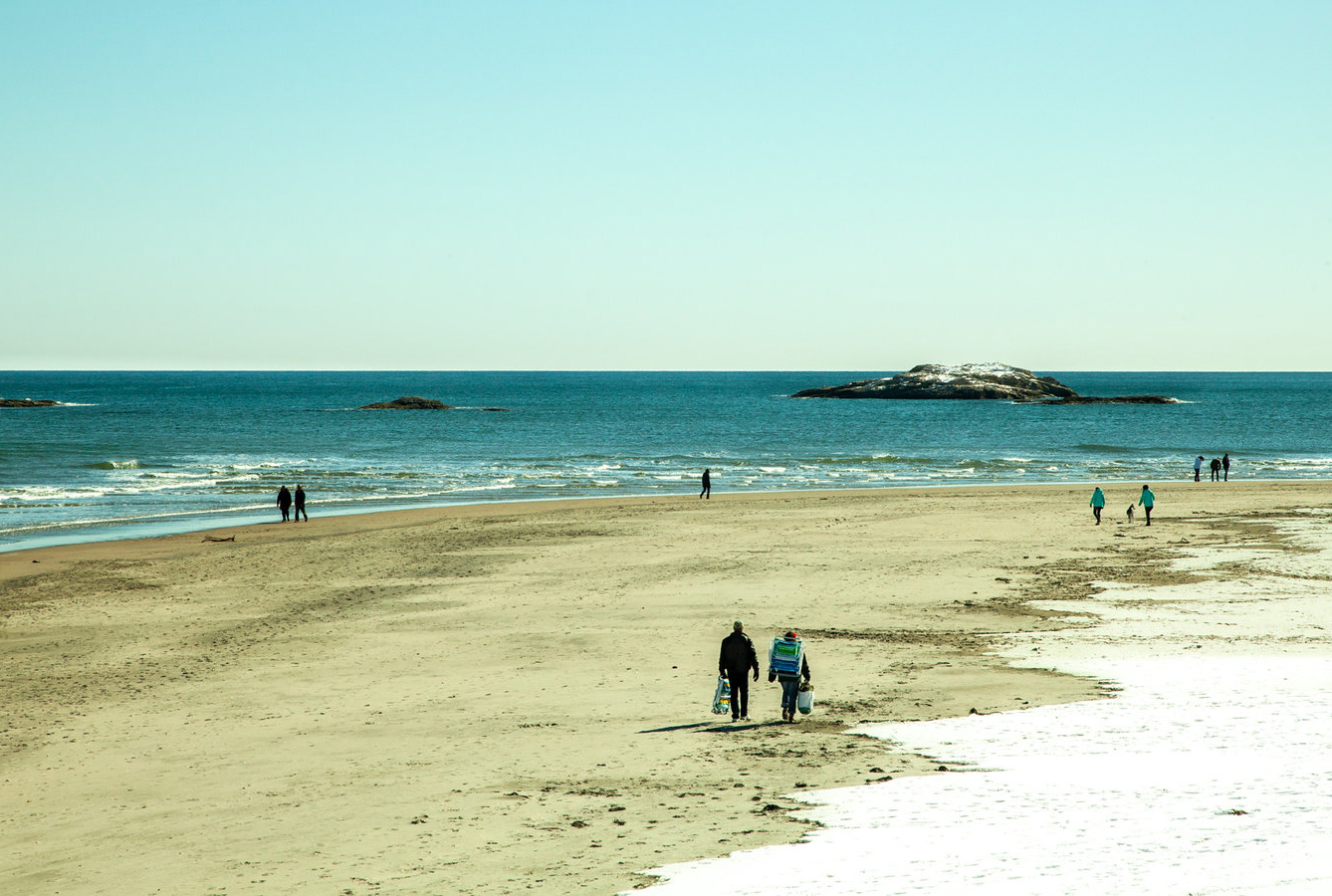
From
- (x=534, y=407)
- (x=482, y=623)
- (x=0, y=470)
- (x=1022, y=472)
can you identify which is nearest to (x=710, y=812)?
(x=482, y=623)

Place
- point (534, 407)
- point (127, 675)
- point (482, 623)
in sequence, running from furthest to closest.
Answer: point (534, 407) → point (482, 623) → point (127, 675)

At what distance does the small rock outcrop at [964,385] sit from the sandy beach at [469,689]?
4696 inches

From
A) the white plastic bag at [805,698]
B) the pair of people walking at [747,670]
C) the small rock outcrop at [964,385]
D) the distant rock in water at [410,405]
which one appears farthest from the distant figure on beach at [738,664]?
the small rock outcrop at [964,385]

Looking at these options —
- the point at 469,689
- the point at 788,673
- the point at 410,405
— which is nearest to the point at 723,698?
the point at 788,673

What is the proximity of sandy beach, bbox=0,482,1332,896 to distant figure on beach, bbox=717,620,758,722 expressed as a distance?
0.31 meters

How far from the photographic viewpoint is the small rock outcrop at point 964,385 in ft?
482

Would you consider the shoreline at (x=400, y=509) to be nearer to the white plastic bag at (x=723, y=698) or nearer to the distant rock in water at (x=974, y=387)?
the white plastic bag at (x=723, y=698)

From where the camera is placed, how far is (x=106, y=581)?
2403cm

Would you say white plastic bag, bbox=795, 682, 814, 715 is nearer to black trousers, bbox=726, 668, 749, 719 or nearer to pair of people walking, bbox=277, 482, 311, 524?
black trousers, bbox=726, 668, 749, 719

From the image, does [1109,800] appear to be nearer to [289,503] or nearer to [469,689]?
[469,689]

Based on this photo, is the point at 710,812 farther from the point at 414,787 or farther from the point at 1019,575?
the point at 1019,575

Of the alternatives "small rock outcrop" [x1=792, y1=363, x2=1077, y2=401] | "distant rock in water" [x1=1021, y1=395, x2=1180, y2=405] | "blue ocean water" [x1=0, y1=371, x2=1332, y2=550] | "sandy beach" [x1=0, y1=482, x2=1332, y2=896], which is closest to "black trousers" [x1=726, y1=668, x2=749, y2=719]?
"sandy beach" [x1=0, y1=482, x2=1332, y2=896]

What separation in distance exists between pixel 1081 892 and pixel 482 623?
42.8ft

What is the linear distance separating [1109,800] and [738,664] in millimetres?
4544
